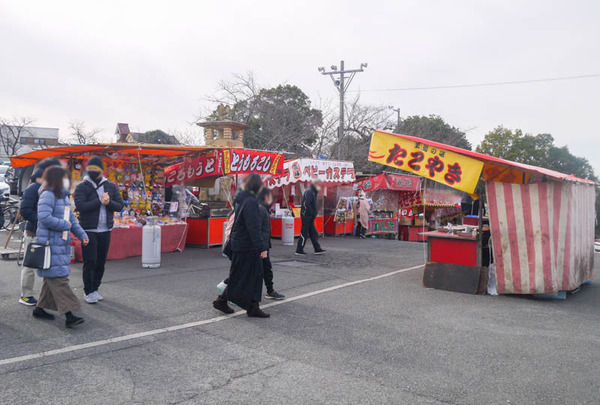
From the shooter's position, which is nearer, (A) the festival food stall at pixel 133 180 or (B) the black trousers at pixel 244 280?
(B) the black trousers at pixel 244 280

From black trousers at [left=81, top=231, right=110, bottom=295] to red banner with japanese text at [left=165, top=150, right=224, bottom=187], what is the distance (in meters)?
5.17

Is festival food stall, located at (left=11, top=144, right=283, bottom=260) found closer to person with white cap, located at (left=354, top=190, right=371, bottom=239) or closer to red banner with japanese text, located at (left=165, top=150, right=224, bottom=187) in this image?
red banner with japanese text, located at (left=165, top=150, right=224, bottom=187)

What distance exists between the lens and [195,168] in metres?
11.7

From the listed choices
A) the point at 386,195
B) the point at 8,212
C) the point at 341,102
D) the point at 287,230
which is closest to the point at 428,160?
the point at 287,230

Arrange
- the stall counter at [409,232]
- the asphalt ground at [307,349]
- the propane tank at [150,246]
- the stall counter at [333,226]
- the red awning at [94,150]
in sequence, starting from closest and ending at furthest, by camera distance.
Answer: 1. the asphalt ground at [307,349]
2. the propane tank at [150,246]
3. the red awning at [94,150]
4. the stall counter at [333,226]
5. the stall counter at [409,232]

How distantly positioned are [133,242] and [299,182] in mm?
6362

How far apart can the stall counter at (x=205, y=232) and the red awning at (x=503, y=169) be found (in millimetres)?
6177

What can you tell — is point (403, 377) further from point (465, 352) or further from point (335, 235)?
point (335, 235)

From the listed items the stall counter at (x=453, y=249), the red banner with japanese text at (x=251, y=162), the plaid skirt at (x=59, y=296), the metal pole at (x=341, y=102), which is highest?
the metal pole at (x=341, y=102)

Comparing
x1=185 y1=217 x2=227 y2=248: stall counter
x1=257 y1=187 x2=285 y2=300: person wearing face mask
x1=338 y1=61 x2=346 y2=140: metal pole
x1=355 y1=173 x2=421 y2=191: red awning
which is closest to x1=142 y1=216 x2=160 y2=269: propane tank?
x1=185 y1=217 x2=227 y2=248: stall counter

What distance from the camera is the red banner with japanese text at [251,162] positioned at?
36.5 feet

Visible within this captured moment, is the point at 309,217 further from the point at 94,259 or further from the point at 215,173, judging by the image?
the point at 94,259

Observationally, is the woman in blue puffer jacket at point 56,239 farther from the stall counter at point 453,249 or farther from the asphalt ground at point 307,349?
the stall counter at point 453,249

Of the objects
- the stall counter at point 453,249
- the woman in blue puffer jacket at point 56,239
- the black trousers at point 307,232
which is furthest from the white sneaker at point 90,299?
the black trousers at point 307,232
